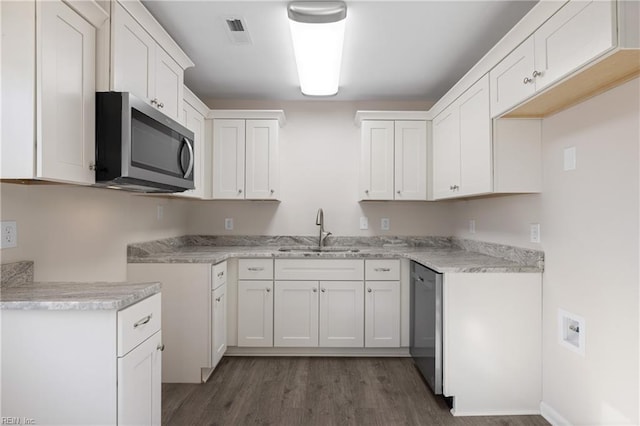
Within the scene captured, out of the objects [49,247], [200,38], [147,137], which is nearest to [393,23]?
[200,38]

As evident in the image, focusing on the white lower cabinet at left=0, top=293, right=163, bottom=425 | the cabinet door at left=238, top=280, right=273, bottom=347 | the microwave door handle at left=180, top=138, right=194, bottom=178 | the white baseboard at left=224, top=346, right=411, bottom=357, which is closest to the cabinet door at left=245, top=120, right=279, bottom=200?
the cabinet door at left=238, top=280, right=273, bottom=347

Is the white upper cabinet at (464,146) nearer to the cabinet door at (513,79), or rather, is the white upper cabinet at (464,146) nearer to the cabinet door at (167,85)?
the cabinet door at (513,79)

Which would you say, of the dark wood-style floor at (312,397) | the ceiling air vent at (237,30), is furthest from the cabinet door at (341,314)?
the ceiling air vent at (237,30)

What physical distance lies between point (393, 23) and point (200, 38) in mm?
1253

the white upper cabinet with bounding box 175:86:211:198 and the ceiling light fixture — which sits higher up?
the ceiling light fixture

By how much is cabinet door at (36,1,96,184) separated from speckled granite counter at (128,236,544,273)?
1.26 m

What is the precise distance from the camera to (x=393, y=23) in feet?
6.99

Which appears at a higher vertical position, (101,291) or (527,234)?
(527,234)

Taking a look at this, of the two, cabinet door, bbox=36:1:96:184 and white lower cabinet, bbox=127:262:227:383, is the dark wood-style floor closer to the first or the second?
white lower cabinet, bbox=127:262:227:383

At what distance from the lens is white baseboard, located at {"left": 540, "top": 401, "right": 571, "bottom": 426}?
196cm

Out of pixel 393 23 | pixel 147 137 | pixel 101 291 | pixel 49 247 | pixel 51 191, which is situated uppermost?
pixel 393 23

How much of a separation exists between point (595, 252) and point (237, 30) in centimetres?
236

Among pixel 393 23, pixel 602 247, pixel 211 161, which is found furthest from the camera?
pixel 211 161

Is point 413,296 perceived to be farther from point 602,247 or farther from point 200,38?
point 200,38
